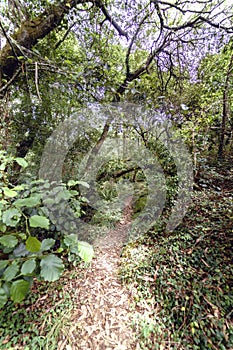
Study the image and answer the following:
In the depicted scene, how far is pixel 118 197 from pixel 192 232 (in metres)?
1.81

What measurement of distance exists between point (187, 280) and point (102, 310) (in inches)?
35.3

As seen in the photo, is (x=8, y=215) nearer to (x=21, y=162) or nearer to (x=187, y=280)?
(x=21, y=162)

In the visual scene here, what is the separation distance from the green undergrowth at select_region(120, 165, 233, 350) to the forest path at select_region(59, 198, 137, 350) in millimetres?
108

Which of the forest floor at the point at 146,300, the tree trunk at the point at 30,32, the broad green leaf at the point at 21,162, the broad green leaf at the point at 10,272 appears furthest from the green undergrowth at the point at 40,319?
the tree trunk at the point at 30,32

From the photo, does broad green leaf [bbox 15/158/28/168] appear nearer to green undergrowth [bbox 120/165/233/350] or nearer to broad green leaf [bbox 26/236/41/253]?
broad green leaf [bbox 26/236/41/253]

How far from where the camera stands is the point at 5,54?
192 cm

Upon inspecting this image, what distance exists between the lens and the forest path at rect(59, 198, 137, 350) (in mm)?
1327

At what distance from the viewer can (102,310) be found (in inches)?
62.0

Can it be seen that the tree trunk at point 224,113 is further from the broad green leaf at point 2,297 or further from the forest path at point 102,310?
the broad green leaf at point 2,297

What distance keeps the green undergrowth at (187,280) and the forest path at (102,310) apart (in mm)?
108

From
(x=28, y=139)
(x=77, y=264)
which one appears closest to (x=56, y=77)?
(x=28, y=139)

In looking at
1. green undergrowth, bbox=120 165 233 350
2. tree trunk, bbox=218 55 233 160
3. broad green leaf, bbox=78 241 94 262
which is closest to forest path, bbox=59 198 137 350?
green undergrowth, bbox=120 165 233 350

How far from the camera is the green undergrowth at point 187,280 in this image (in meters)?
1.29

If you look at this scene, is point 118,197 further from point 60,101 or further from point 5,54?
point 5,54
